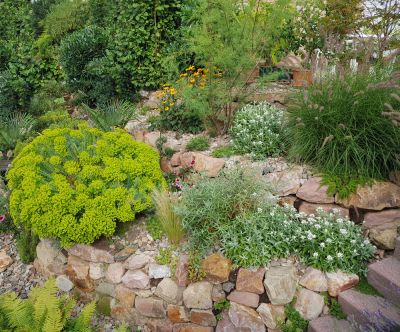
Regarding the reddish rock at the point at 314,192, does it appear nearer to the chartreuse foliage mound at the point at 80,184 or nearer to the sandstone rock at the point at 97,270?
the chartreuse foliage mound at the point at 80,184

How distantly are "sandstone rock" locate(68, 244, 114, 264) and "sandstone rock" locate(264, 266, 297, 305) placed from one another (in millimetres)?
1622

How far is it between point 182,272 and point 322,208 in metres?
1.54

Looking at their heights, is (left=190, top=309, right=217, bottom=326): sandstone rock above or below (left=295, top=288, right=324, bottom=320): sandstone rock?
below

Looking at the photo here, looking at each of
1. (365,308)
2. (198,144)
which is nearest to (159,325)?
(365,308)

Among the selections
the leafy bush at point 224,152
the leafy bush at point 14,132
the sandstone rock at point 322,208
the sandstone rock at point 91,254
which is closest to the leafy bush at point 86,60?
the leafy bush at point 14,132

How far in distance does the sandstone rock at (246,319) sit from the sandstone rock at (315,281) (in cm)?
51

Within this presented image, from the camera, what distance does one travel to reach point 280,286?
3.41 meters

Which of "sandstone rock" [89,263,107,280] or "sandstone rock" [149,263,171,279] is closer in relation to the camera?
"sandstone rock" [149,263,171,279]

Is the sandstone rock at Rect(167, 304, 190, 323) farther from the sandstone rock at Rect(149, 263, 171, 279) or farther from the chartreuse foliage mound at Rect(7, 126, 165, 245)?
the chartreuse foliage mound at Rect(7, 126, 165, 245)

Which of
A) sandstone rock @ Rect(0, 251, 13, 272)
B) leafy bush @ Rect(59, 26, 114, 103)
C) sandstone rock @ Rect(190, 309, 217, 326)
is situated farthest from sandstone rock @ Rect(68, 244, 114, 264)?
leafy bush @ Rect(59, 26, 114, 103)

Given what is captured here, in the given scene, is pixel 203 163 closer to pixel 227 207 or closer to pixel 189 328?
pixel 227 207

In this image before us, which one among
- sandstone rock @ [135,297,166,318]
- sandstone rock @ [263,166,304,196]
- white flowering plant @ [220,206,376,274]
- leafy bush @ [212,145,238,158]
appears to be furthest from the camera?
leafy bush @ [212,145,238,158]

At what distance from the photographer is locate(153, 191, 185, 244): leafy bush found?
12.8 ft

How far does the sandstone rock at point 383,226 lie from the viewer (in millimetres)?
3635
